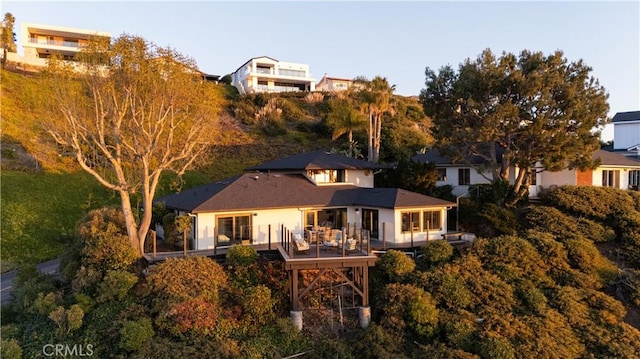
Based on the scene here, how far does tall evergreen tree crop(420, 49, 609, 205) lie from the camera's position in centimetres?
2205

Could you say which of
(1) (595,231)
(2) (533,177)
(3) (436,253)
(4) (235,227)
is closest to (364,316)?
(3) (436,253)

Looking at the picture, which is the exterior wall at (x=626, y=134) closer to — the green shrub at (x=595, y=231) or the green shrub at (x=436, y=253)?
the green shrub at (x=595, y=231)

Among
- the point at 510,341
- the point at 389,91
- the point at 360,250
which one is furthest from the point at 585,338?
the point at 389,91

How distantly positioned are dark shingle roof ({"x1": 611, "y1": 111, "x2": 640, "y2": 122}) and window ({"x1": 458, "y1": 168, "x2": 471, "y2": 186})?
2329 centimetres

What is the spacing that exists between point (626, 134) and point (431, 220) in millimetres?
32223

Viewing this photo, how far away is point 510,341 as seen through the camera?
1326 cm

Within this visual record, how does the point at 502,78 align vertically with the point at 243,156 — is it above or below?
above

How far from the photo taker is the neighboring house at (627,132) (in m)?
39.1

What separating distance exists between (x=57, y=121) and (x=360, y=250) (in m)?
13.2

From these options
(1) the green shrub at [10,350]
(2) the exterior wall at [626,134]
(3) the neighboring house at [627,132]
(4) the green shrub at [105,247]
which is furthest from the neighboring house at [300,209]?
(2) the exterior wall at [626,134]

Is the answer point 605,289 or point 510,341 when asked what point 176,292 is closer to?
point 510,341

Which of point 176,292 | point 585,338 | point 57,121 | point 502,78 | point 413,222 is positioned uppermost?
point 502,78

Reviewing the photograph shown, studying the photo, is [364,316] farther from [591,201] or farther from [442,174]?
[442,174]

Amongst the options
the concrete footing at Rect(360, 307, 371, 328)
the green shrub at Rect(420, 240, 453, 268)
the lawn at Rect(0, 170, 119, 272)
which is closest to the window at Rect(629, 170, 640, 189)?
the green shrub at Rect(420, 240, 453, 268)
